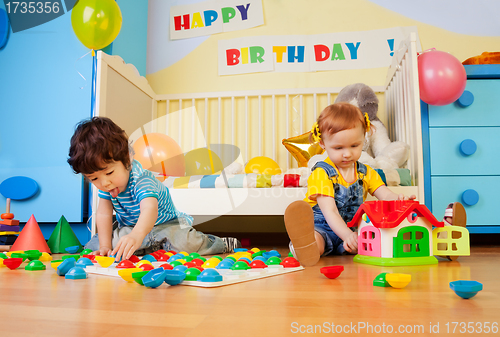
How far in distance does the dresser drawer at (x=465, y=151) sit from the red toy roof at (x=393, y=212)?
22.5 inches

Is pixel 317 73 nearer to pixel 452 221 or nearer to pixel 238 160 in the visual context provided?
pixel 238 160

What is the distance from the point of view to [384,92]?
2135mm

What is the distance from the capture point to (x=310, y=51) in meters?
2.23

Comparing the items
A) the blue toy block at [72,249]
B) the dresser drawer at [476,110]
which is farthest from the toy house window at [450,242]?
the blue toy block at [72,249]

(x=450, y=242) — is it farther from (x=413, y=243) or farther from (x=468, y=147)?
(x=468, y=147)

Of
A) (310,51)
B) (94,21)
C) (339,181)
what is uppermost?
(310,51)

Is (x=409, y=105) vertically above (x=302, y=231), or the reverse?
(x=409, y=105)

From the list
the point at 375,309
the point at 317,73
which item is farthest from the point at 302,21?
the point at 375,309

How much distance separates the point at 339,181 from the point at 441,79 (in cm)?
60

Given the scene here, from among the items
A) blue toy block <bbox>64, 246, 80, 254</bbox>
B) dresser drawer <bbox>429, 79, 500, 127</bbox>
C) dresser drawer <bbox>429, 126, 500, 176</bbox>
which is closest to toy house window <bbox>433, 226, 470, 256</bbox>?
dresser drawer <bbox>429, 126, 500, 176</bbox>

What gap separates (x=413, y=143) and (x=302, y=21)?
44.9 inches

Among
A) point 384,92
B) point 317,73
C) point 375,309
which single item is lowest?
point 375,309

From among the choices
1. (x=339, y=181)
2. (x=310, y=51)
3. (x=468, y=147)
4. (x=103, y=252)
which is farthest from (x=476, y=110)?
(x=103, y=252)

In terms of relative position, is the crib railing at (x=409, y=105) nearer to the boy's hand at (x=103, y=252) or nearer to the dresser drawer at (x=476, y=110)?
the dresser drawer at (x=476, y=110)
